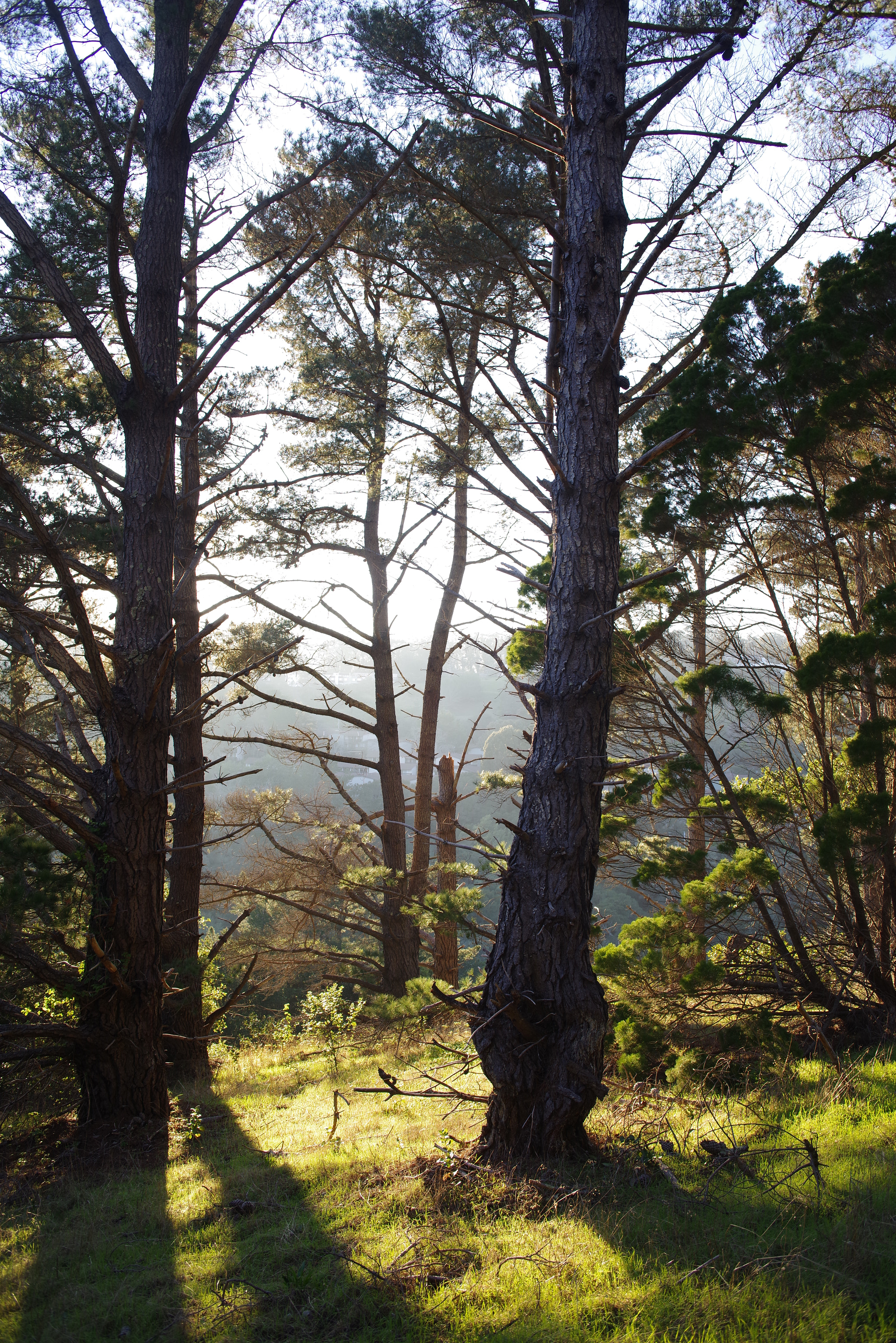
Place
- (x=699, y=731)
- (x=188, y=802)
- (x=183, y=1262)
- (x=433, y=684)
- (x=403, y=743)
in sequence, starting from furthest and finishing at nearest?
1. (x=403, y=743)
2. (x=433, y=684)
3. (x=188, y=802)
4. (x=699, y=731)
5. (x=183, y=1262)

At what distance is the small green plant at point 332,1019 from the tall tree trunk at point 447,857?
1235mm

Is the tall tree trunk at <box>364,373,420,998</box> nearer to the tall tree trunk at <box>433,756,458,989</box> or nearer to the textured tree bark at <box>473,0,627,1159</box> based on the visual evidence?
the tall tree trunk at <box>433,756,458,989</box>

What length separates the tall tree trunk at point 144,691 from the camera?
4371 millimetres

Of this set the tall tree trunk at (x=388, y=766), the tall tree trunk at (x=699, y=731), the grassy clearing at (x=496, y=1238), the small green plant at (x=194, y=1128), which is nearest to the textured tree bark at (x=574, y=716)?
the grassy clearing at (x=496, y=1238)

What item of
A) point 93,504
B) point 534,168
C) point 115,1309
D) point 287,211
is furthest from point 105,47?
point 115,1309

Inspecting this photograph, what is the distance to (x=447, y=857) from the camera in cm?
1091

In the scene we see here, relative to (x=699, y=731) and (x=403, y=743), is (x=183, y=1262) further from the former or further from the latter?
(x=403, y=743)

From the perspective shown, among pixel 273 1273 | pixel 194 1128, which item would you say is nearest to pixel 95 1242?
pixel 273 1273

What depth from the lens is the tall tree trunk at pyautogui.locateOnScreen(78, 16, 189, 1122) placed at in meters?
4.37

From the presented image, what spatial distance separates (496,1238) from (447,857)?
27.1ft

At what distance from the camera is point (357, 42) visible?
5.66m

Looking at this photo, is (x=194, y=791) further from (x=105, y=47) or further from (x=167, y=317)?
(x=105, y=47)

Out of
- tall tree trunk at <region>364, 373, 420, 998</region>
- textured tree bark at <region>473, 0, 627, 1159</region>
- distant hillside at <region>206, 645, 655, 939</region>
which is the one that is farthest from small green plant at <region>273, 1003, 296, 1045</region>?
distant hillside at <region>206, 645, 655, 939</region>

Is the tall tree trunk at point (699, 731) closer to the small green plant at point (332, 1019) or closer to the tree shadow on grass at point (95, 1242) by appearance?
the tree shadow on grass at point (95, 1242)
